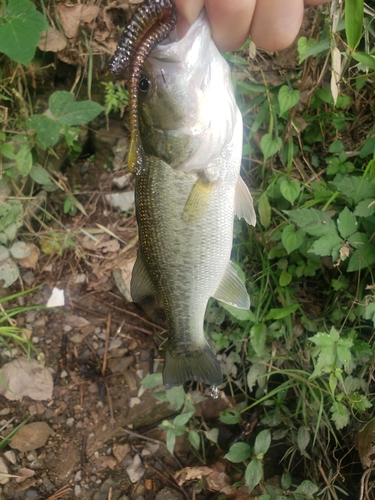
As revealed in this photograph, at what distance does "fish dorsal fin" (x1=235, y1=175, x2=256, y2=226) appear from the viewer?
5.69 ft

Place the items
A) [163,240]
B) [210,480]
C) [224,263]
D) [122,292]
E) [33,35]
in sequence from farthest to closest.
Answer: [122,292]
[210,480]
[33,35]
[224,263]
[163,240]

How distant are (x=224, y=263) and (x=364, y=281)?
98 centimetres

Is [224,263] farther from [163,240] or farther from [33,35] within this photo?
[33,35]

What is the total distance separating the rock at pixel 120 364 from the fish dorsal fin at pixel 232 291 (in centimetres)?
129

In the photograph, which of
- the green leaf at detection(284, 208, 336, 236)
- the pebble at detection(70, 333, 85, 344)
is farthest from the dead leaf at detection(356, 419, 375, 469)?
the pebble at detection(70, 333, 85, 344)

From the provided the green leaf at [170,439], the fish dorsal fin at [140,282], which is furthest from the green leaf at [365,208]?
the green leaf at [170,439]

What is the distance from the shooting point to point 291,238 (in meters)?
2.23

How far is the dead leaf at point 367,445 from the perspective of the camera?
81.7 inches

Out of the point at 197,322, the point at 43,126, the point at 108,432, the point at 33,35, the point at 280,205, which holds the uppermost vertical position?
the point at 33,35

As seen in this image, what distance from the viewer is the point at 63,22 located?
268 cm

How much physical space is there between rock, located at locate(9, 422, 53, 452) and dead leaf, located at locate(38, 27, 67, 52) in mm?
2530

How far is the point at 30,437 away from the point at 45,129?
2.01 m

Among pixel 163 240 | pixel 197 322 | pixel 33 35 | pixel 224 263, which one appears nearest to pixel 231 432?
pixel 197 322

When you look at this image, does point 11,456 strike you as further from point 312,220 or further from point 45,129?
point 312,220
